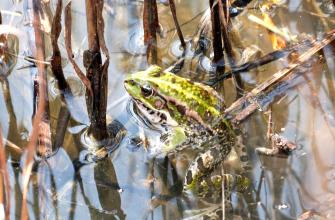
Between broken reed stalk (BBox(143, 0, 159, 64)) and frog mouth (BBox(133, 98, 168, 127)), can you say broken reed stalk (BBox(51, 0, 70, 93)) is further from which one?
broken reed stalk (BBox(143, 0, 159, 64))

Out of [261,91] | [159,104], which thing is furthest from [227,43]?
[159,104]

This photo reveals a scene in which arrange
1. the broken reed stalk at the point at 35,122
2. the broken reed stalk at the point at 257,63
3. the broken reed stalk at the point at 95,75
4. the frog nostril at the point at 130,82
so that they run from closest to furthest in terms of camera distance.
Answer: the broken reed stalk at the point at 35,122
the broken reed stalk at the point at 95,75
the frog nostril at the point at 130,82
the broken reed stalk at the point at 257,63

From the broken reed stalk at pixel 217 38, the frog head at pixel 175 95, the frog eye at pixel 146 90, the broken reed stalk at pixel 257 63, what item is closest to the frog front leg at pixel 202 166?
the frog head at pixel 175 95

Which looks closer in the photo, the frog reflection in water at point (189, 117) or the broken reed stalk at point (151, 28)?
the frog reflection in water at point (189, 117)

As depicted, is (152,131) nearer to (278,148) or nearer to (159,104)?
(159,104)

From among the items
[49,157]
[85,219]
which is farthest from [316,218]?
[49,157]

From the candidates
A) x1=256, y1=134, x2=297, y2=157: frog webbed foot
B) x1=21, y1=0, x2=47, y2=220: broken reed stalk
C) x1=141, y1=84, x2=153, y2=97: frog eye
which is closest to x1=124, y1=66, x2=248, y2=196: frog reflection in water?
x1=141, y1=84, x2=153, y2=97: frog eye

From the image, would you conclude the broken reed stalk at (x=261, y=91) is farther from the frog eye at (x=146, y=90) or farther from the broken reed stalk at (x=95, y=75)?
the broken reed stalk at (x=95, y=75)

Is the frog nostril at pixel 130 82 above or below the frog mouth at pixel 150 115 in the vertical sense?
above
